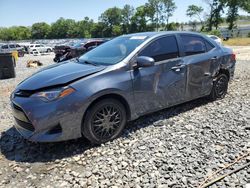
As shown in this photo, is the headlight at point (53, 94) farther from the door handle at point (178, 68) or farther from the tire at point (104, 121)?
the door handle at point (178, 68)

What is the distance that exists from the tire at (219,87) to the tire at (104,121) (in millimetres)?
2540

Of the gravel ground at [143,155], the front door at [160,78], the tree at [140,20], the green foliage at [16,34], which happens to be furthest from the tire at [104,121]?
the green foliage at [16,34]

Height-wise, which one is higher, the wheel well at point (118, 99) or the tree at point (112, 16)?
the tree at point (112, 16)

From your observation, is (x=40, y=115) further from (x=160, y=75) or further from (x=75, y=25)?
(x=75, y=25)

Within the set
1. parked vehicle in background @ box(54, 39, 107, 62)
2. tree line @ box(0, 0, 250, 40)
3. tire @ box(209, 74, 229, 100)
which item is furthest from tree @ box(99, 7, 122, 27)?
tire @ box(209, 74, 229, 100)

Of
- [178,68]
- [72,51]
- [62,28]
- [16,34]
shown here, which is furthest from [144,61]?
[16,34]

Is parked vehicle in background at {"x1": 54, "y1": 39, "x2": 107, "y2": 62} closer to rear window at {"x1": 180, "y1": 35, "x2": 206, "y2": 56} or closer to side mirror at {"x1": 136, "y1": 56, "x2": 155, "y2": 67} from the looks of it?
rear window at {"x1": 180, "y1": 35, "x2": 206, "y2": 56}

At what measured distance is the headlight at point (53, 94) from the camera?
11.8ft

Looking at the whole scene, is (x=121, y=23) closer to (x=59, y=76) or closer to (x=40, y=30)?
(x=40, y=30)

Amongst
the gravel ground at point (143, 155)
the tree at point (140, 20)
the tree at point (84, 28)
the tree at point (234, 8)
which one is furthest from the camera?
the tree at point (84, 28)

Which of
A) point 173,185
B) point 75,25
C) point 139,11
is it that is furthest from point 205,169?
point 75,25

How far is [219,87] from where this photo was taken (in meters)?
5.92

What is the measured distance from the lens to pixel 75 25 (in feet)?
352

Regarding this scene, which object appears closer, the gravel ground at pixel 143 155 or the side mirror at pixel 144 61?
the gravel ground at pixel 143 155
